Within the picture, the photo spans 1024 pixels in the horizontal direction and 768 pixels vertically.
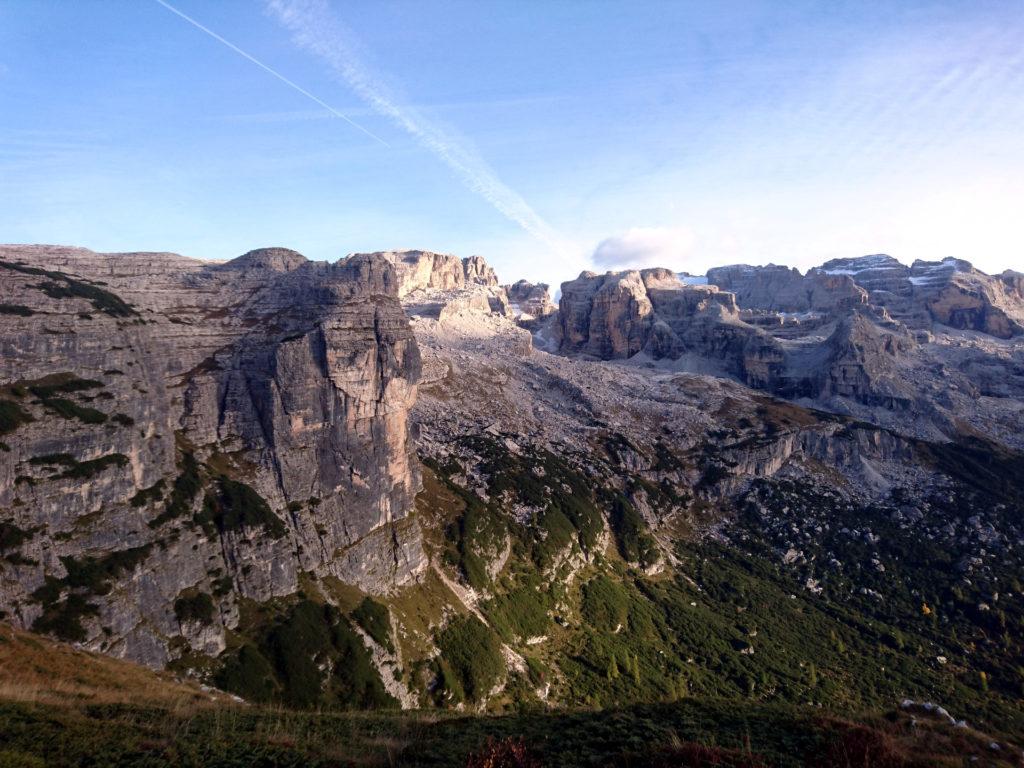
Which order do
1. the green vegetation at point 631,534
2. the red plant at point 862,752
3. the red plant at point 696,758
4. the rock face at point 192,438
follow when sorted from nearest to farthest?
the red plant at point 696,758 < the red plant at point 862,752 < the rock face at point 192,438 < the green vegetation at point 631,534

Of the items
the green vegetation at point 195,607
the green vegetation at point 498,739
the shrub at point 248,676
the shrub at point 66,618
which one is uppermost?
the green vegetation at point 498,739

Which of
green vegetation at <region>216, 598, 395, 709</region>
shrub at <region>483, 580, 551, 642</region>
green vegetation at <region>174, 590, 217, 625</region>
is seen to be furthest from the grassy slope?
shrub at <region>483, 580, 551, 642</region>

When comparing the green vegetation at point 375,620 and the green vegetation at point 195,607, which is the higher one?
the green vegetation at point 195,607

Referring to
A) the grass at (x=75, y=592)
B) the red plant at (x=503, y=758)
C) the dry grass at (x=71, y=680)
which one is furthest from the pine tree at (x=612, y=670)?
the red plant at (x=503, y=758)

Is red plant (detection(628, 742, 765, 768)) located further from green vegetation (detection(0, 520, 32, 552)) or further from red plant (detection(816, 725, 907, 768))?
green vegetation (detection(0, 520, 32, 552))

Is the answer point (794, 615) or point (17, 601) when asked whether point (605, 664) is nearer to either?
point (794, 615)

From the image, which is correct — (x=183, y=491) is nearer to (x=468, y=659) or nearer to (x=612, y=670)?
(x=468, y=659)

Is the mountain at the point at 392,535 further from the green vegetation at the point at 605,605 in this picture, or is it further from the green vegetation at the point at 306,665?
the green vegetation at the point at 605,605
